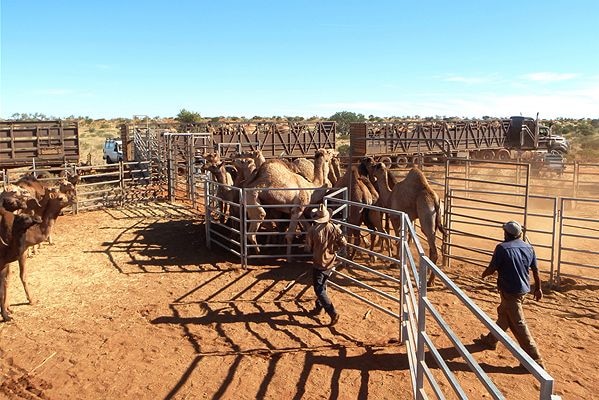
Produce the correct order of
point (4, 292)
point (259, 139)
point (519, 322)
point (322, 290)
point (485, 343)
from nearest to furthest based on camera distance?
point (519, 322)
point (485, 343)
point (322, 290)
point (4, 292)
point (259, 139)

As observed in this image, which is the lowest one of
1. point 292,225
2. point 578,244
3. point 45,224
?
point 578,244

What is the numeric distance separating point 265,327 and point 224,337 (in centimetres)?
60

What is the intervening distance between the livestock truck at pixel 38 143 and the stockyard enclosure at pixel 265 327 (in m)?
7.11

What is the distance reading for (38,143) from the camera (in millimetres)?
17469

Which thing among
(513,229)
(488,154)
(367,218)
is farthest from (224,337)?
(488,154)

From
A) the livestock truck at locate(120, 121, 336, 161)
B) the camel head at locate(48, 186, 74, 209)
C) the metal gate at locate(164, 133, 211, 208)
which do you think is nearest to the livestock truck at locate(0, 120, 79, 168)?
the livestock truck at locate(120, 121, 336, 161)

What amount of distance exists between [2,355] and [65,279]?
9.60 feet

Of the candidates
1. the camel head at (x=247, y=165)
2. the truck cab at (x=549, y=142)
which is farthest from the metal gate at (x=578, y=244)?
the truck cab at (x=549, y=142)

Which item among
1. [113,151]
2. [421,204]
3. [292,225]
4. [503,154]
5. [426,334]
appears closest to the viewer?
[426,334]

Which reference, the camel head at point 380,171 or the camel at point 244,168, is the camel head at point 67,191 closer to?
the camel at point 244,168

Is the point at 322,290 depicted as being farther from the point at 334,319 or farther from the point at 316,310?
the point at 316,310

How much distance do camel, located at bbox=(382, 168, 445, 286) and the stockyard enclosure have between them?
797 millimetres

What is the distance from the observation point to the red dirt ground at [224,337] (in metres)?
5.32

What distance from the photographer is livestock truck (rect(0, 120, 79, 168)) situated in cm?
1678
